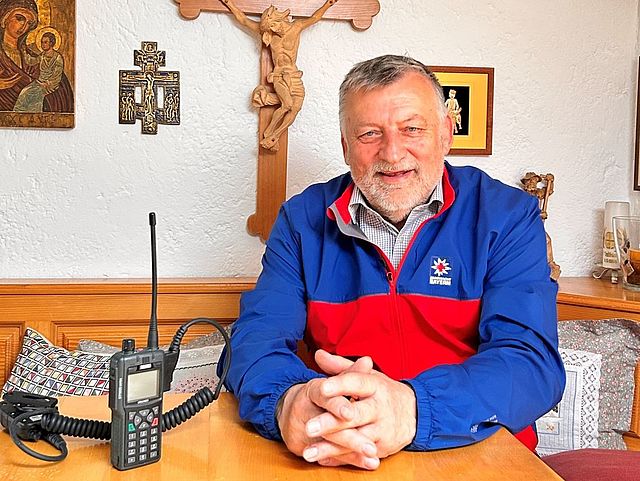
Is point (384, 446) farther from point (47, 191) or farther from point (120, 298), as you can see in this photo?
point (47, 191)

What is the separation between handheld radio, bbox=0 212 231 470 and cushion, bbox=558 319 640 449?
1372 mm

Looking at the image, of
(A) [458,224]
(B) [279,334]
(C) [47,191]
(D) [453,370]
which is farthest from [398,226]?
(C) [47,191]

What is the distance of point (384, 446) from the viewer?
1106 mm

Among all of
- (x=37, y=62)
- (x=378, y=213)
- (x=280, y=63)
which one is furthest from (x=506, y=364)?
(x=37, y=62)

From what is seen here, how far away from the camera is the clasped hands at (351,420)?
1.09 metres

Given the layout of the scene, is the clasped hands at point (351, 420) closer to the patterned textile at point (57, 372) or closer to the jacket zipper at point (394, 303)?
the jacket zipper at point (394, 303)

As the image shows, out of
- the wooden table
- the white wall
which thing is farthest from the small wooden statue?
the wooden table

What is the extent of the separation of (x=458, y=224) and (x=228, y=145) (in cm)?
95

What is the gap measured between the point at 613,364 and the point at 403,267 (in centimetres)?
79

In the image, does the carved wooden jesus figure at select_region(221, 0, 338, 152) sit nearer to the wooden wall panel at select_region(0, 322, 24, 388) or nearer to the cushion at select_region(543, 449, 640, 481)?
the wooden wall panel at select_region(0, 322, 24, 388)

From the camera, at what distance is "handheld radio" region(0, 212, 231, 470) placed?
106 centimetres

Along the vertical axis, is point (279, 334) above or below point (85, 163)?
below

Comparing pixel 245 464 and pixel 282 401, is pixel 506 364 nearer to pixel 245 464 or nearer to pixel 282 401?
pixel 282 401

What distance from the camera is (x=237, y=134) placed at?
2.42m
